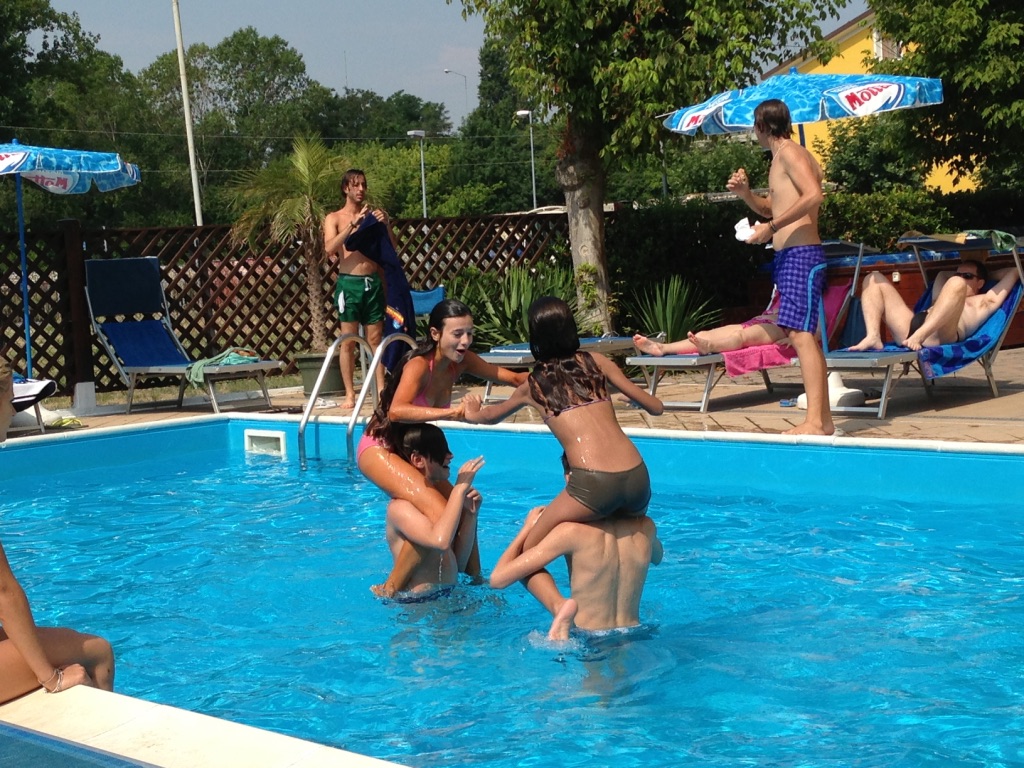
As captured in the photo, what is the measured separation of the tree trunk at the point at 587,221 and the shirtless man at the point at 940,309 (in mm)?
3668

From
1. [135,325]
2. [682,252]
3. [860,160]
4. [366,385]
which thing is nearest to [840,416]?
[366,385]

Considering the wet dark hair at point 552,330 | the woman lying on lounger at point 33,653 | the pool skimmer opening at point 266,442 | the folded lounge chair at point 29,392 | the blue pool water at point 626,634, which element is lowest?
the blue pool water at point 626,634

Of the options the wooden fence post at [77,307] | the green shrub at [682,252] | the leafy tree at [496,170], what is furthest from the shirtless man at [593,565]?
the leafy tree at [496,170]

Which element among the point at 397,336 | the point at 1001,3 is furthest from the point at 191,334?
the point at 1001,3

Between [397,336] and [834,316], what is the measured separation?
348 centimetres

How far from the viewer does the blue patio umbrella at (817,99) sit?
778 centimetres

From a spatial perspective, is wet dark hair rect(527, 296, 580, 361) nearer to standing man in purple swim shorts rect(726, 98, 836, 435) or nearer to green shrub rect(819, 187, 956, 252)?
standing man in purple swim shorts rect(726, 98, 836, 435)

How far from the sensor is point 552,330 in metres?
3.90

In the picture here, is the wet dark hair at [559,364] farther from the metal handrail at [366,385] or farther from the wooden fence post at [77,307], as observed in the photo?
the wooden fence post at [77,307]

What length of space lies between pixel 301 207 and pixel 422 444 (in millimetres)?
7940

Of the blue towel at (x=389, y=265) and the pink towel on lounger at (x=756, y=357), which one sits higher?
Answer: the blue towel at (x=389, y=265)

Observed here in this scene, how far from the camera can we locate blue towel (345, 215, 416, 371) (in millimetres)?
9055

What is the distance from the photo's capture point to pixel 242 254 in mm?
12883

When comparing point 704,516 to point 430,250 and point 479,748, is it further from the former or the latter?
point 430,250
